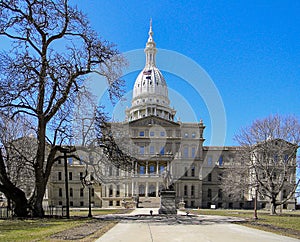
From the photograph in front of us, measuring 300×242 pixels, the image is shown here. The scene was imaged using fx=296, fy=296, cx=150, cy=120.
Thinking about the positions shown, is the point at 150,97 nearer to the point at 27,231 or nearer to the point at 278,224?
the point at 278,224

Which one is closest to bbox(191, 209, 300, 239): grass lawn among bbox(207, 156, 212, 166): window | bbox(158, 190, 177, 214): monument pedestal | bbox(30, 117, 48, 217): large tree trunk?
bbox(158, 190, 177, 214): monument pedestal

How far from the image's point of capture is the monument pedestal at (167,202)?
106 feet

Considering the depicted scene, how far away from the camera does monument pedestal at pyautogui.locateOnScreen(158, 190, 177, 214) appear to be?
106 feet

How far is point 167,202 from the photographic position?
107 feet

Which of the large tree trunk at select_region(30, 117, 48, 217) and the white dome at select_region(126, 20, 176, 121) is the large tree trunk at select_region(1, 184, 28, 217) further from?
the white dome at select_region(126, 20, 176, 121)

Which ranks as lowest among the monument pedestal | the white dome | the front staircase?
the front staircase

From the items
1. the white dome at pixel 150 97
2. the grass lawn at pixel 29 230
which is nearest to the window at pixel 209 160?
the white dome at pixel 150 97

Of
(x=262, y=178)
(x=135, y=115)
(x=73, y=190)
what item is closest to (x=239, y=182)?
(x=262, y=178)

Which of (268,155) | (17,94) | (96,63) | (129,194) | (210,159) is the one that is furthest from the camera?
(210,159)

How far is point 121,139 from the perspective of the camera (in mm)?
29266

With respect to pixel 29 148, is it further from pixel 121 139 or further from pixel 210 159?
pixel 210 159

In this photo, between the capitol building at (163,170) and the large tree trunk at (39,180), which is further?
the capitol building at (163,170)

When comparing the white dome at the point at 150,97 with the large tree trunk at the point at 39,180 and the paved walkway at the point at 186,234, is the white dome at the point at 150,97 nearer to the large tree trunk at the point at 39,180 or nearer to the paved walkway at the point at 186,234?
the large tree trunk at the point at 39,180

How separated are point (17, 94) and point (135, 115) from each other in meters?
78.7
